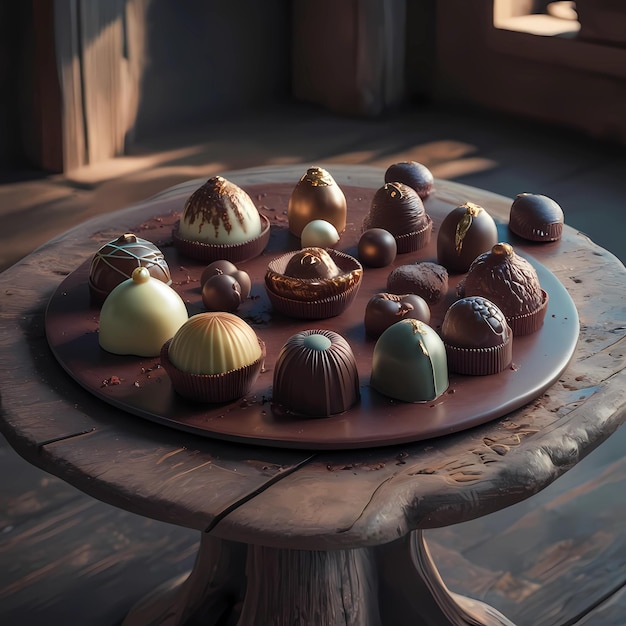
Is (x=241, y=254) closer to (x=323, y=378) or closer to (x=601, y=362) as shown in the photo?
(x=323, y=378)

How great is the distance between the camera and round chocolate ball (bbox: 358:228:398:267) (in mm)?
1504

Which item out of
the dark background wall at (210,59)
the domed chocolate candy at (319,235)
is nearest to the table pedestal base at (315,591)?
the domed chocolate candy at (319,235)

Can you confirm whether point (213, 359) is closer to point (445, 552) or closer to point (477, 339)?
point (477, 339)

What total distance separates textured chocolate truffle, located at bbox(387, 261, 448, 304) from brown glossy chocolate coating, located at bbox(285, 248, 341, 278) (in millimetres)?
88

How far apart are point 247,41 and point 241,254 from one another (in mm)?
3113

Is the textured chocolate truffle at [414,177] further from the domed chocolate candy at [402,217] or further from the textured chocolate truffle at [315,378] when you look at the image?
the textured chocolate truffle at [315,378]

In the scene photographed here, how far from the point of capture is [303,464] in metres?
1.09

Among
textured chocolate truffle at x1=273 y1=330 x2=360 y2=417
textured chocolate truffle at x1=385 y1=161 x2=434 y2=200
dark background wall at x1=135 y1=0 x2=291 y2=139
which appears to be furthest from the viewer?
dark background wall at x1=135 y1=0 x2=291 y2=139

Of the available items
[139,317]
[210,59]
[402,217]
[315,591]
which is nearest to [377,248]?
[402,217]

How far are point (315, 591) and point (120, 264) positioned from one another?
1.92 feet

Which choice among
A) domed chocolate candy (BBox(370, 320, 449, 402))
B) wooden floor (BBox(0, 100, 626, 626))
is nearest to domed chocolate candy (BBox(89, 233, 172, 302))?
domed chocolate candy (BBox(370, 320, 449, 402))

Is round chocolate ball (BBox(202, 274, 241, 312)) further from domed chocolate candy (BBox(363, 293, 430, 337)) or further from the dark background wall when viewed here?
the dark background wall

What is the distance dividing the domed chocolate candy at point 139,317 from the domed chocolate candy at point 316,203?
379 mm

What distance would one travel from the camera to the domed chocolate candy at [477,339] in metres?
1.21
